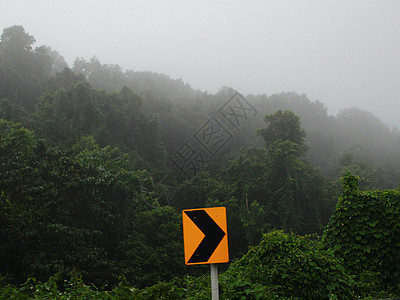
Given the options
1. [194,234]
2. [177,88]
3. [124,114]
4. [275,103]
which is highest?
[177,88]

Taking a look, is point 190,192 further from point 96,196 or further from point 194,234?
point 194,234

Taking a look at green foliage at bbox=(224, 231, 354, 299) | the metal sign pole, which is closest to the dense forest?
green foliage at bbox=(224, 231, 354, 299)

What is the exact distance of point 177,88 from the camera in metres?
54.5

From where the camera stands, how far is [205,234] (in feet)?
7.20

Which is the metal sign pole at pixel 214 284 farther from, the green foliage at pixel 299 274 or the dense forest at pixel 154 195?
the green foliage at pixel 299 274

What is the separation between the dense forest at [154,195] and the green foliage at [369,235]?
0.03m

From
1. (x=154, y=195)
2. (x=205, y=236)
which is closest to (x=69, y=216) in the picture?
(x=154, y=195)

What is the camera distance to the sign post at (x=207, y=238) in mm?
2154

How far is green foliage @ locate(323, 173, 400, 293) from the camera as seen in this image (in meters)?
5.55

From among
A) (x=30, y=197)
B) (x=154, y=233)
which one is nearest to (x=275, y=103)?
(x=154, y=233)

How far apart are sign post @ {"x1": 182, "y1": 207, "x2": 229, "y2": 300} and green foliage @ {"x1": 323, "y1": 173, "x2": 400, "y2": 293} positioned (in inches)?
164

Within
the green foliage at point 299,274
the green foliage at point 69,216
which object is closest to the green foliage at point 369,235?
the green foliage at point 299,274

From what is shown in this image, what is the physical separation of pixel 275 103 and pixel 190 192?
30847 mm

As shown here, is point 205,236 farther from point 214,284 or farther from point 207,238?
point 214,284
